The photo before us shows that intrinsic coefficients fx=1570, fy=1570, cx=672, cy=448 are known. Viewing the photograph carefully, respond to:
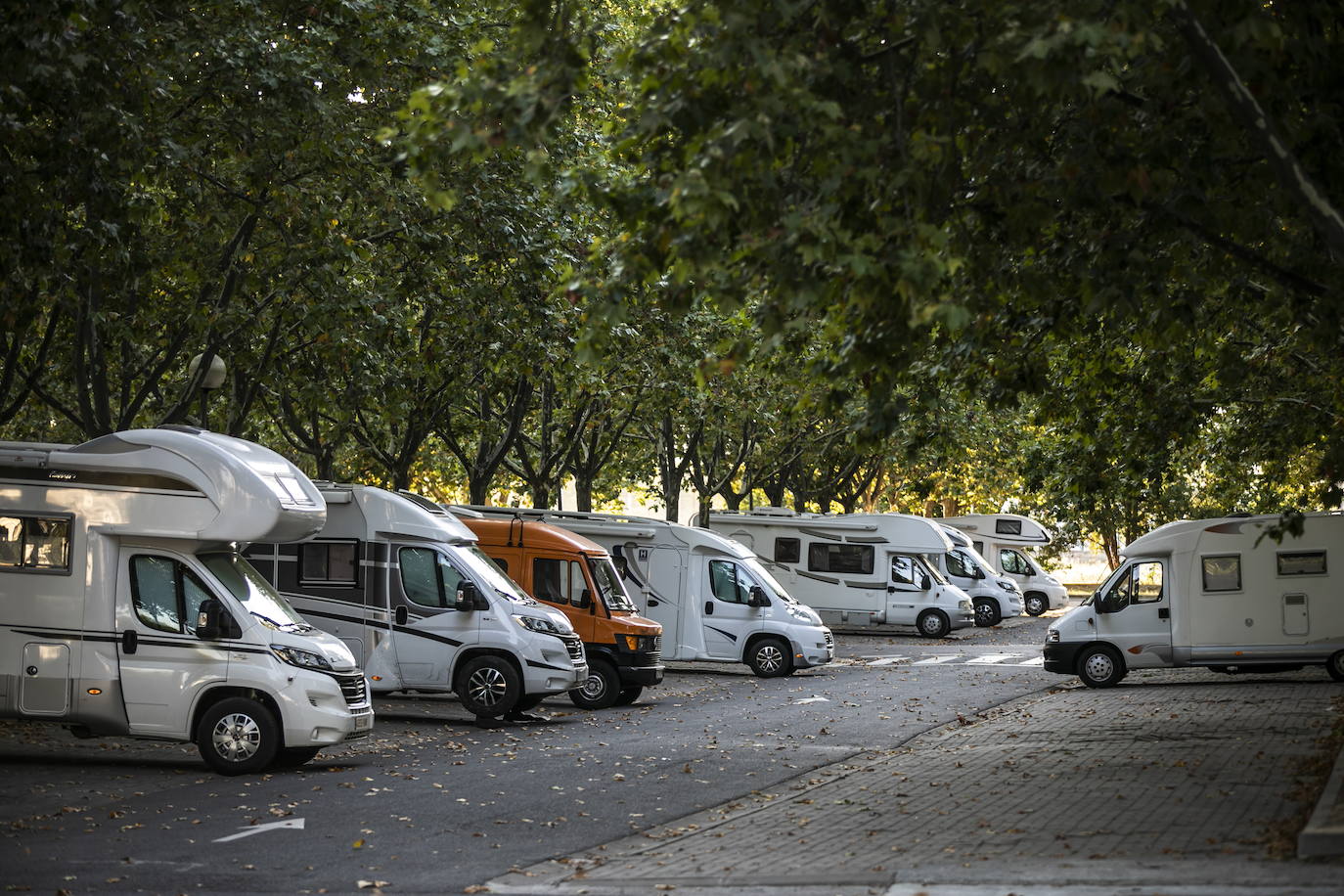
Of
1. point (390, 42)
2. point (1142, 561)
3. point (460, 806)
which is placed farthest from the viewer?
point (1142, 561)

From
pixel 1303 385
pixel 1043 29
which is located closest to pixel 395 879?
pixel 1043 29

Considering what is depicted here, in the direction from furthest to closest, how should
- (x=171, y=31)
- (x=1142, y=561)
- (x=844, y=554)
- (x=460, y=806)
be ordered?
(x=844, y=554), (x=1142, y=561), (x=171, y=31), (x=460, y=806)

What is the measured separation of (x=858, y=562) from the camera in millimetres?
37312

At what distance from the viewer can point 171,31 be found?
15.3 metres

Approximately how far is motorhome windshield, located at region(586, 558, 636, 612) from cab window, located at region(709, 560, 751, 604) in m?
3.63

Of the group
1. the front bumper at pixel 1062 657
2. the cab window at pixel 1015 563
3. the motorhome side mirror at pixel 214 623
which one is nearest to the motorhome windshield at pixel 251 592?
the motorhome side mirror at pixel 214 623

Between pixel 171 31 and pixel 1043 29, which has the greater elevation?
pixel 171 31

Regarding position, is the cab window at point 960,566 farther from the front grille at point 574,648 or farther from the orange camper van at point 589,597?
the front grille at point 574,648

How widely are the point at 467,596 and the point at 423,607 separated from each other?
2.24 feet

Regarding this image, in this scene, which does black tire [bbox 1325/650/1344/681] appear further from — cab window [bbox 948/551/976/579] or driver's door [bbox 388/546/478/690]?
cab window [bbox 948/551/976/579]

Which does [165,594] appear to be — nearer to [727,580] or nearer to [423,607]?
[423,607]

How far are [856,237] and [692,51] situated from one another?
1.37 m

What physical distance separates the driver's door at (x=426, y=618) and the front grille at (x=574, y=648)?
3.54 ft

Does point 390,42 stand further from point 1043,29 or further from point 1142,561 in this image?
point 1142,561
